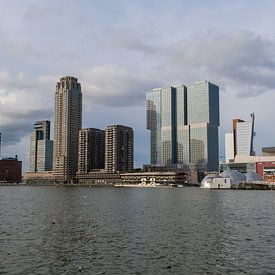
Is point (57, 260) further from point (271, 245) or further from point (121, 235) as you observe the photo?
point (271, 245)

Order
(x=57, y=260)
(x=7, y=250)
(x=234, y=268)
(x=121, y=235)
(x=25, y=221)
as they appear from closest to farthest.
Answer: (x=234, y=268)
(x=57, y=260)
(x=7, y=250)
(x=121, y=235)
(x=25, y=221)

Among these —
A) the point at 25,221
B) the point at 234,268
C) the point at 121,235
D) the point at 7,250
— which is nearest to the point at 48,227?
the point at 25,221

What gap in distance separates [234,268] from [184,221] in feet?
122

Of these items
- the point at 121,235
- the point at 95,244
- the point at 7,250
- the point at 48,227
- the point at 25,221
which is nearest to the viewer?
the point at 7,250

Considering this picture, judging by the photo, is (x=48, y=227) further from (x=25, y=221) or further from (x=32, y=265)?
(x=32, y=265)

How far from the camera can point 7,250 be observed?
5012cm

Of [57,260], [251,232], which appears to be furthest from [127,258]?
[251,232]

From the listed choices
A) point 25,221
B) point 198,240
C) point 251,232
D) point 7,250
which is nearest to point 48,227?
point 25,221

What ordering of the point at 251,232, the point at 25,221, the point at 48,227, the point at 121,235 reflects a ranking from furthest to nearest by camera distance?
the point at 25,221 → the point at 48,227 → the point at 251,232 → the point at 121,235

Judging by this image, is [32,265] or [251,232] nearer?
[32,265]

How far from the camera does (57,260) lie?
45.3m

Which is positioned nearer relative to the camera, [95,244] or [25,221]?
[95,244]

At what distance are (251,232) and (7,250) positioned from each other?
36.0 metres

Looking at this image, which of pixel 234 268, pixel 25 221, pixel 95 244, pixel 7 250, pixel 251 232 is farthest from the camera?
pixel 25 221
